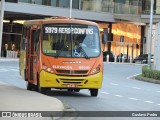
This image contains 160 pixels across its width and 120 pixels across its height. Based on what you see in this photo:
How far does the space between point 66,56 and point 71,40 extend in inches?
28.6

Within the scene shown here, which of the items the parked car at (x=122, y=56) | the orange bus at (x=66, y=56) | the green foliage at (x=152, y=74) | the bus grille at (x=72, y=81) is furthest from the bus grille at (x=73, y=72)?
the parked car at (x=122, y=56)

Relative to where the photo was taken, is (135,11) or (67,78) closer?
(67,78)

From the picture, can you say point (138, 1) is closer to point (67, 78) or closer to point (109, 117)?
point (67, 78)

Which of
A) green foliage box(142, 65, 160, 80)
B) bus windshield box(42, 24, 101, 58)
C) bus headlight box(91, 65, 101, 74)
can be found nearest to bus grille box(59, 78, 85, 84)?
bus headlight box(91, 65, 101, 74)

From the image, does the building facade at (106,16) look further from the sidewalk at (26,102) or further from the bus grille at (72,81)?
the sidewalk at (26,102)

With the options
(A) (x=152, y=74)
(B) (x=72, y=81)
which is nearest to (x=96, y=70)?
(B) (x=72, y=81)

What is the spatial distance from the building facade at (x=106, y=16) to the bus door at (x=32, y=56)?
39.0 m

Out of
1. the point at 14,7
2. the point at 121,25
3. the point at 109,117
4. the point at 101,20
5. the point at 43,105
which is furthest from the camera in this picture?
the point at 121,25

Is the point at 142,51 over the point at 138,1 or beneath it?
beneath

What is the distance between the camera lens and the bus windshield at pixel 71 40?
19891mm

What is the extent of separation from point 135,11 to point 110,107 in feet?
187

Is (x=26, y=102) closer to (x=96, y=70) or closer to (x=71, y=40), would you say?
(x=96, y=70)

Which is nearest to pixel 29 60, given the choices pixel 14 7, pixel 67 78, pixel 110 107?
pixel 67 78

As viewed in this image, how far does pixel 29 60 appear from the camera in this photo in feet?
70.5
